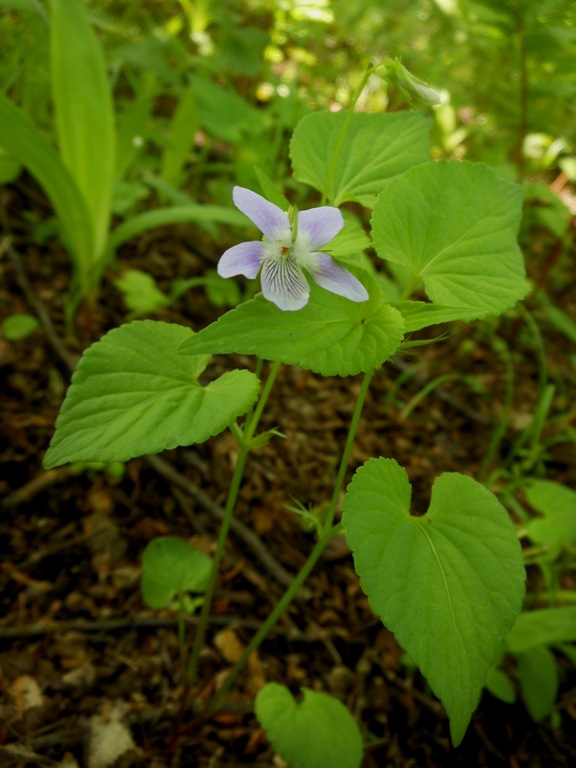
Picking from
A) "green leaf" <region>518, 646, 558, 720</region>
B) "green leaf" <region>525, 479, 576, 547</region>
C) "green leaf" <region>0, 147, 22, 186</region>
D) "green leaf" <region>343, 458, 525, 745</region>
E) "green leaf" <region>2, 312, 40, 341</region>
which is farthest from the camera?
"green leaf" <region>0, 147, 22, 186</region>

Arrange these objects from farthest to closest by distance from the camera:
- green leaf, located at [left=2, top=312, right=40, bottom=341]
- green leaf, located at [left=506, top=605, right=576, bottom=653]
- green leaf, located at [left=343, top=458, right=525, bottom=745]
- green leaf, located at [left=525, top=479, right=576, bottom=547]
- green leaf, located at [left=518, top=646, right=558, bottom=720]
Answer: green leaf, located at [left=2, top=312, right=40, bottom=341], green leaf, located at [left=525, top=479, right=576, bottom=547], green leaf, located at [left=518, top=646, right=558, bottom=720], green leaf, located at [left=506, top=605, right=576, bottom=653], green leaf, located at [left=343, top=458, right=525, bottom=745]

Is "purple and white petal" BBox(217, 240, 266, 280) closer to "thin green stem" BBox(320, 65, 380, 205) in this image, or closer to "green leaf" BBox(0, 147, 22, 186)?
"thin green stem" BBox(320, 65, 380, 205)

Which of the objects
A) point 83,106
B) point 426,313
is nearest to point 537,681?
point 426,313

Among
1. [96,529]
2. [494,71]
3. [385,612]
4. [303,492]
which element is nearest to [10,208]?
[96,529]

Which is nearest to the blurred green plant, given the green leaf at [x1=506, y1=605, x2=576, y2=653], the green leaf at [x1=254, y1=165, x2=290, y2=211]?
the green leaf at [x1=254, y1=165, x2=290, y2=211]

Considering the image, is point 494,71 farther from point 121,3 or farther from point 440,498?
point 440,498

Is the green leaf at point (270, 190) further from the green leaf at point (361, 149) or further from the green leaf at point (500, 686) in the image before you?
the green leaf at point (500, 686)

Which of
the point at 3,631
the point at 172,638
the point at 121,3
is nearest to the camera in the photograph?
the point at 3,631
